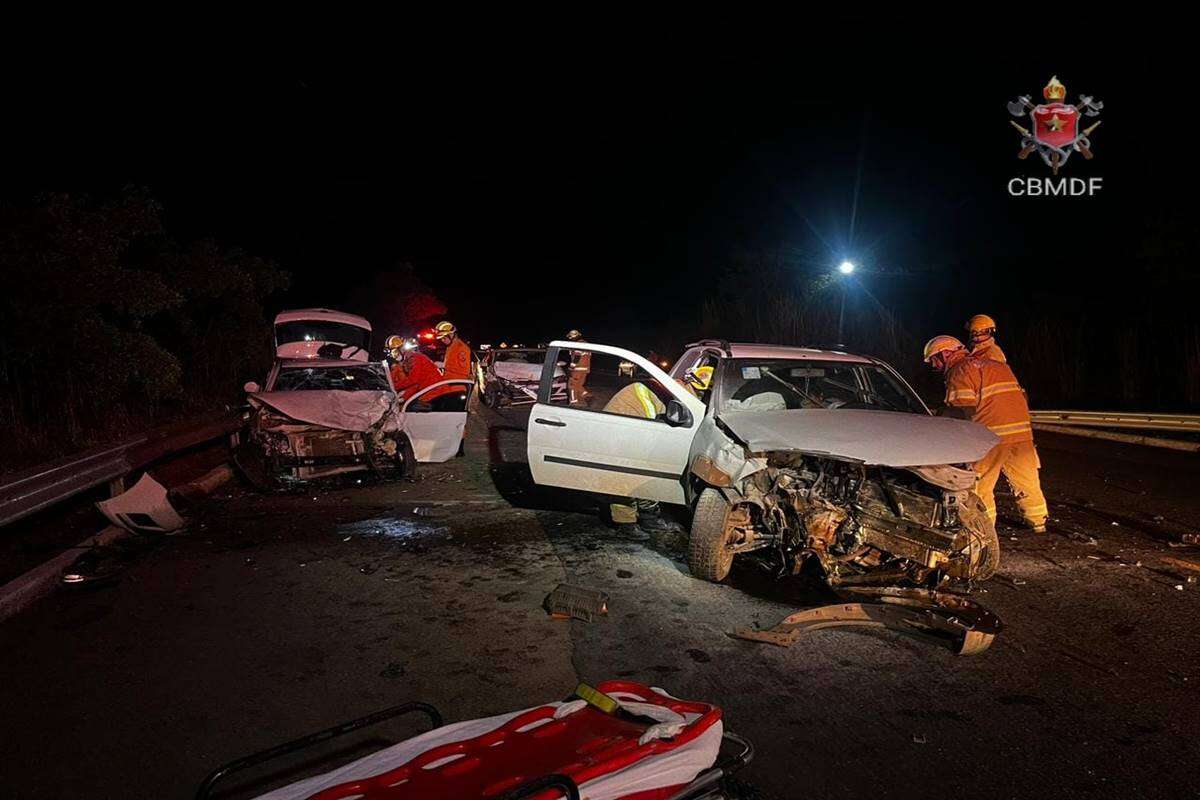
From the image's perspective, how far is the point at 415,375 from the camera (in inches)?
427

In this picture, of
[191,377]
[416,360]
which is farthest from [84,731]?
[191,377]

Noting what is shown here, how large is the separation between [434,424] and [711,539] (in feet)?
17.4

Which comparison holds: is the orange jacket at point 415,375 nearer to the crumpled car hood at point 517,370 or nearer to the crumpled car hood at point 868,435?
the crumpled car hood at point 868,435

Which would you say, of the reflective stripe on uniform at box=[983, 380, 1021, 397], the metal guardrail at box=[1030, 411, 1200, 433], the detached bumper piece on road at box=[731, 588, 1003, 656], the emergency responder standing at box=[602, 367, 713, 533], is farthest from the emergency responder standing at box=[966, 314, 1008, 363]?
the metal guardrail at box=[1030, 411, 1200, 433]

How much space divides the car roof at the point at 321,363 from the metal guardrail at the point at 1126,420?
34.6 ft

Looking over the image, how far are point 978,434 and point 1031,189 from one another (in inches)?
775

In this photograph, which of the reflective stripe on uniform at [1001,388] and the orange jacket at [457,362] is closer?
the reflective stripe on uniform at [1001,388]

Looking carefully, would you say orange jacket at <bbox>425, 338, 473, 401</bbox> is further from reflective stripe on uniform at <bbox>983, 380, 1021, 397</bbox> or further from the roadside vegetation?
reflective stripe on uniform at <bbox>983, 380, 1021, 397</bbox>

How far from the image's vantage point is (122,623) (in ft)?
16.3

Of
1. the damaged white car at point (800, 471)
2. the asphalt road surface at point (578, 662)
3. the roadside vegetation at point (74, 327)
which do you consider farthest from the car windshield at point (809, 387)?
the roadside vegetation at point (74, 327)

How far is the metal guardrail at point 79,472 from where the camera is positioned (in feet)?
19.4

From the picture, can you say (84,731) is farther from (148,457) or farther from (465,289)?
(465,289)

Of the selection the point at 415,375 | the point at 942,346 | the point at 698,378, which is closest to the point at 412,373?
the point at 415,375

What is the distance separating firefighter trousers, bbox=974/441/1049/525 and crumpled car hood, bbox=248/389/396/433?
627 centimetres
